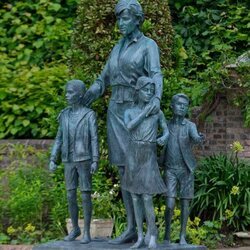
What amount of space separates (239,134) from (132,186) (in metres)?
5.97

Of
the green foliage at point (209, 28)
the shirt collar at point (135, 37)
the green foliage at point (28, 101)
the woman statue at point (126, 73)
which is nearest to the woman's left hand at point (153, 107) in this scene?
the woman statue at point (126, 73)

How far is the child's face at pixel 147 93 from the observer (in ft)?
31.6

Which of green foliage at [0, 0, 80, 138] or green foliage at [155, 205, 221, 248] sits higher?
green foliage at [0, 0, 80, 138]

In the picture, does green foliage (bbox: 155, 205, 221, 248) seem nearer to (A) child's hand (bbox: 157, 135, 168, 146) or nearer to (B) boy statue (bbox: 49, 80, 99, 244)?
(B) boy statue (bbox: 49, 80, 99, 244)

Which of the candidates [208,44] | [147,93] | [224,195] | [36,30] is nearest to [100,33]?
[36,30]

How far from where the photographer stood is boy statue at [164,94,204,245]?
9938mm

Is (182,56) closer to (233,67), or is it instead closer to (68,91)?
(233,67)

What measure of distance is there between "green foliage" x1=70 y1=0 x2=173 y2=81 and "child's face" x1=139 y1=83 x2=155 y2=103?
442 centimetres

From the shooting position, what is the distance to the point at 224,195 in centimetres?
1424

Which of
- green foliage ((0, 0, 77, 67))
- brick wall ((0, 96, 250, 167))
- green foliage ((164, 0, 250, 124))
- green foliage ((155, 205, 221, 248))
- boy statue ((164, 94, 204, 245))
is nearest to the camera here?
boy statue ((164, 94, 204, 245))

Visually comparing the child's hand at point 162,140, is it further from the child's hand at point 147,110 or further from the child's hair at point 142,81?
the child's hair at point 142,81

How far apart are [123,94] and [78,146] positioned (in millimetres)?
643

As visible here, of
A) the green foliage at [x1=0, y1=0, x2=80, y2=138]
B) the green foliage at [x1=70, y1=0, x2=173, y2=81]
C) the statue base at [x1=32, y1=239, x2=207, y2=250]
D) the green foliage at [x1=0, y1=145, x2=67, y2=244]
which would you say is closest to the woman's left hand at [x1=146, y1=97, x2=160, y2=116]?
the statue base at [x1=32, y1=239, x2=207, y2=250]

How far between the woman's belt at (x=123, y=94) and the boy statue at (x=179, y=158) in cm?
40
